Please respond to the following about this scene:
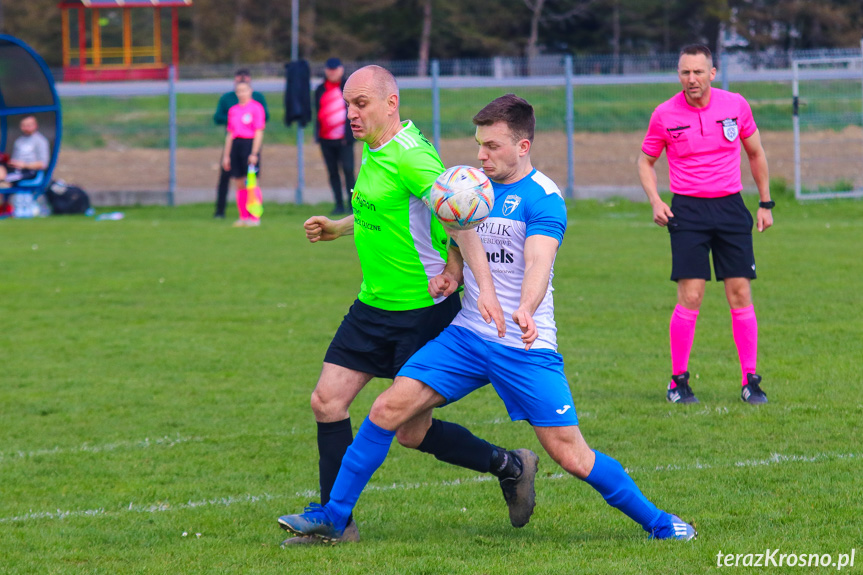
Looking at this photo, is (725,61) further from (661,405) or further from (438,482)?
(438,482)

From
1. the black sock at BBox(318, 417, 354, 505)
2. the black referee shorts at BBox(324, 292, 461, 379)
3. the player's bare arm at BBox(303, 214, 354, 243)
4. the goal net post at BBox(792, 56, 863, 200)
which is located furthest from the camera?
the goal net post at BBox(792, 56, 863, 200)

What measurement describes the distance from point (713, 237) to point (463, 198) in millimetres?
3369

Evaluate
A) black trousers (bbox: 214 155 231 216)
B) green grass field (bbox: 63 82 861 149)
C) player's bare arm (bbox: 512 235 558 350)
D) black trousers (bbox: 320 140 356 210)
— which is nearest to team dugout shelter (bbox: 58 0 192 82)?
green grass field (bbox: 63 82 861 149)

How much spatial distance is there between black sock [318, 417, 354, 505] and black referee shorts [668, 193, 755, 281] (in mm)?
2964

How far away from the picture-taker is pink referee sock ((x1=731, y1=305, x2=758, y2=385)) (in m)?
6.97

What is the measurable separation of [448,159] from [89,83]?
79.3ft

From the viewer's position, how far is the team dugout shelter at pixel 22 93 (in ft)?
69.8

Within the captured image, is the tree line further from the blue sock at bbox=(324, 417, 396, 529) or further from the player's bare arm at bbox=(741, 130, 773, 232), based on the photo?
the blue sock at bbox=(324, 417, 396, 529)

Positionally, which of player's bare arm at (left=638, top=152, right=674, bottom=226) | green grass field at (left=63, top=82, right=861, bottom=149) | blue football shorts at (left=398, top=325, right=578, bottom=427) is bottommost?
blue football shorts at (left=398, top=325, right=578, bottom=427)

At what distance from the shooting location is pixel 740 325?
7082 mm

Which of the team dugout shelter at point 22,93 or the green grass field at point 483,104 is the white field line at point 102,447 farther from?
the team dugout shelter at point 22,93

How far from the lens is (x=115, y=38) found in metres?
45.7

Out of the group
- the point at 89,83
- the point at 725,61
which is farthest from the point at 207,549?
the point at 89,83

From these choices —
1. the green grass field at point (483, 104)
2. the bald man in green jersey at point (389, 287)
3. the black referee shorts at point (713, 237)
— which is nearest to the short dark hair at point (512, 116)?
the bald man in green jersey at point (389, 287)
